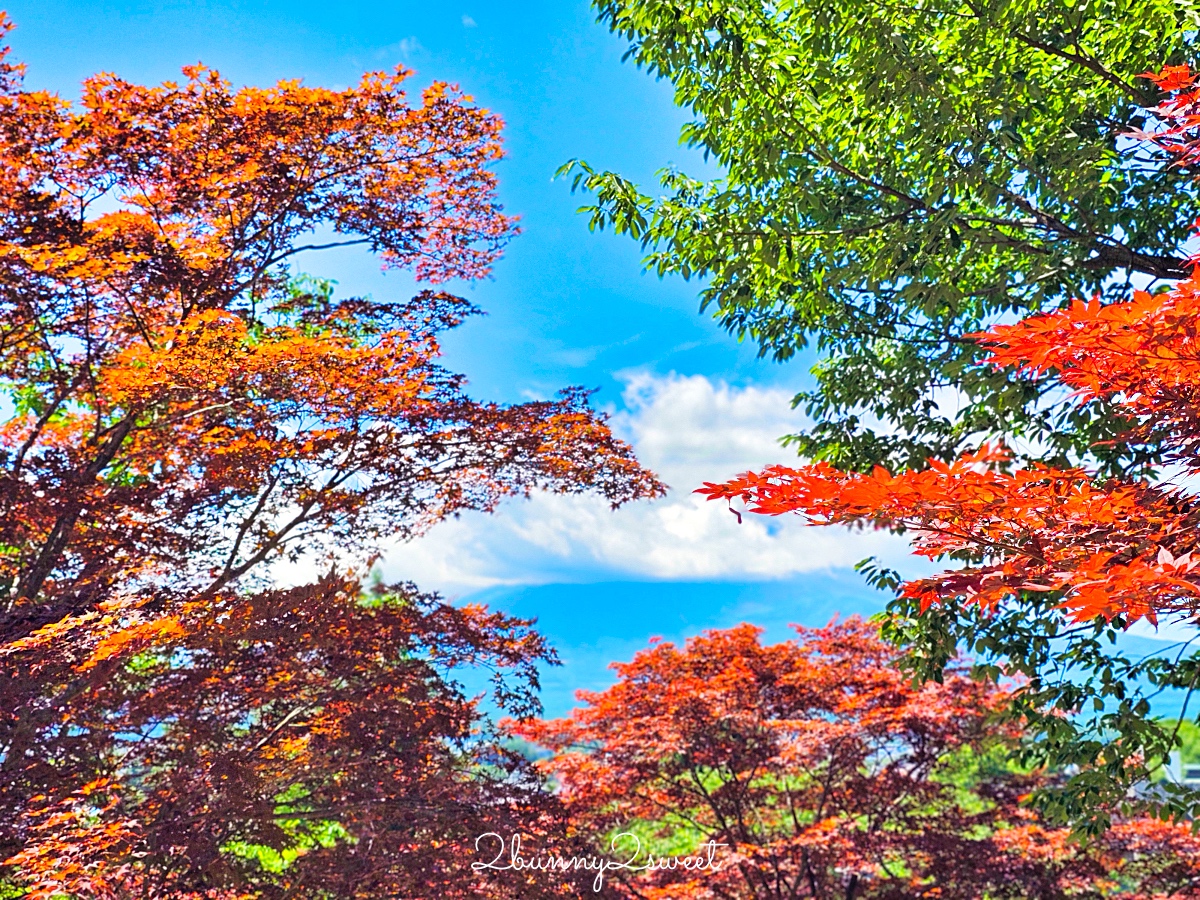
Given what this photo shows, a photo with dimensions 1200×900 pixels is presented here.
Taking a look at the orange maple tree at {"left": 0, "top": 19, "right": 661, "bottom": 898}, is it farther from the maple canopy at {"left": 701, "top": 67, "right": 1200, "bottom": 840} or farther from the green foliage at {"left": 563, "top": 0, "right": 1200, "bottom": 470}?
the maple canopy at {"left": 701, "top": 67, "right": 1200, "bottom": 840}

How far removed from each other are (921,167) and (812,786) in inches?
246

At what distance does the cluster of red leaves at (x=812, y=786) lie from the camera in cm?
676

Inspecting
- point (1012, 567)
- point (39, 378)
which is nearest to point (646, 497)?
point (1012, 567)

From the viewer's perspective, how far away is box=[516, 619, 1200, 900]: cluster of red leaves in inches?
266

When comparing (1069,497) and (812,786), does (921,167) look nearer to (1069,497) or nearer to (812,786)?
(1069,497)

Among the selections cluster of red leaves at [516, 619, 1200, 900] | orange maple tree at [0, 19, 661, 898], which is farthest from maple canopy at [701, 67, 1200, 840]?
cluster of red leaves at [516, 619, 1200, 900]

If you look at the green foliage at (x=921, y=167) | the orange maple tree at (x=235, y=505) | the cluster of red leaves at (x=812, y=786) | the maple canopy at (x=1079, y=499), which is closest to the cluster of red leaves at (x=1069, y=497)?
the maple canopy at (x=1079, y=499)

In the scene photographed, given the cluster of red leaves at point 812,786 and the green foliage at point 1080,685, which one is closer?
the green foliage at point 1080,685

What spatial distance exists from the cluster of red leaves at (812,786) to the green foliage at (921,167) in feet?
10.6

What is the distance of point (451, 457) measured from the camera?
18.5 feet

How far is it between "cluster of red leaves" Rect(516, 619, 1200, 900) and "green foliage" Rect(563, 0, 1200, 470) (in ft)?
10.6

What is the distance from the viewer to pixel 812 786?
773 cm

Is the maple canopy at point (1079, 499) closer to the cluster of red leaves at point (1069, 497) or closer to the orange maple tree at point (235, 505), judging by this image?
the cluster of red leaves at point (1069, 497)

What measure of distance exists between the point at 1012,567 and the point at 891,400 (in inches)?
126
